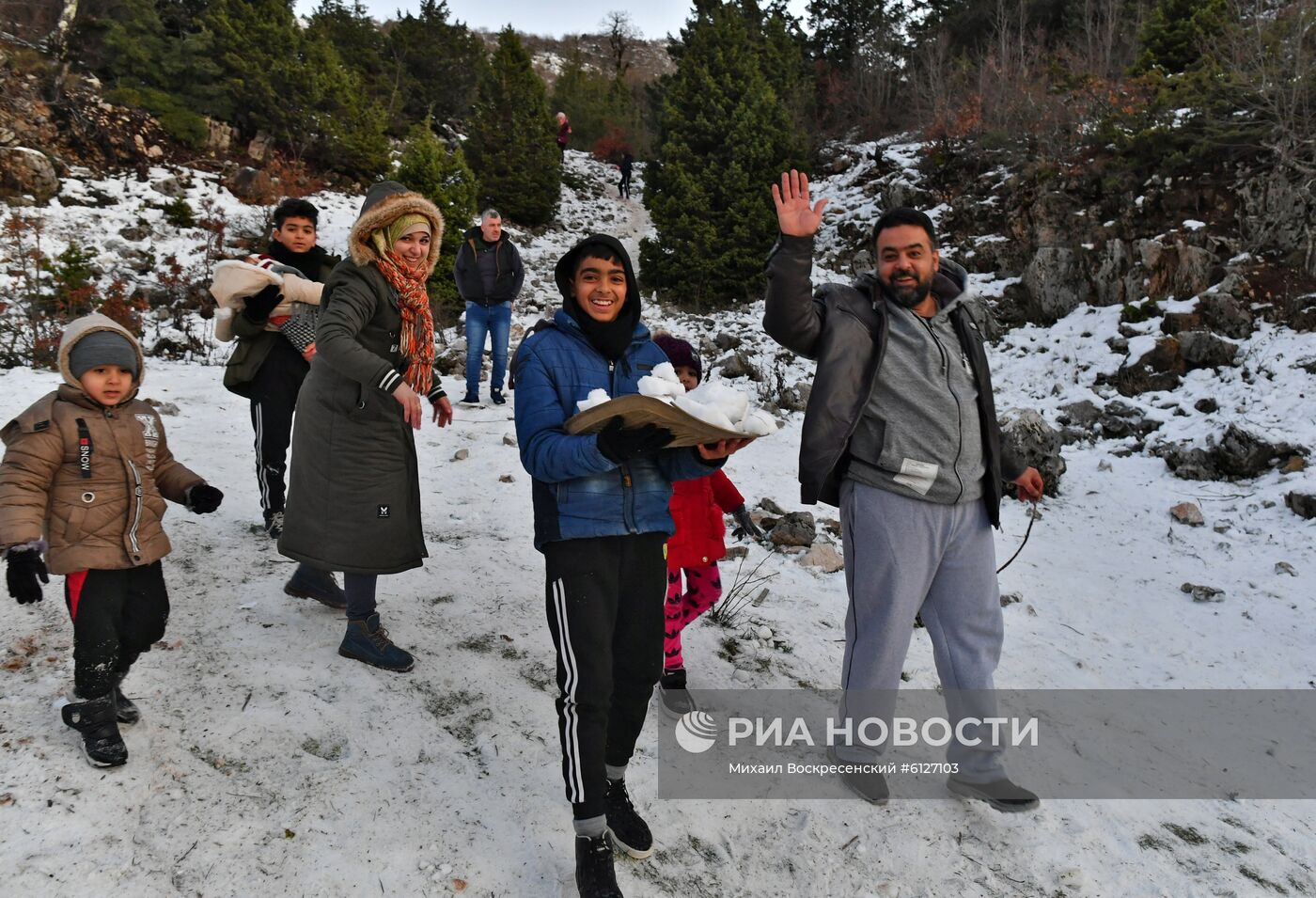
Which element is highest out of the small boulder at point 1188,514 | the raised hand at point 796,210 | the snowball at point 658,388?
the raised hand at point 796,210

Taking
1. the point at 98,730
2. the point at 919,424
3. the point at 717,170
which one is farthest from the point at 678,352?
the point at 717,170

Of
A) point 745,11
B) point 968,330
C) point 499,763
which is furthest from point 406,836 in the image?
point 745,11

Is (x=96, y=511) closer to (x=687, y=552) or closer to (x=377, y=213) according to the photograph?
(x=377, y=213)

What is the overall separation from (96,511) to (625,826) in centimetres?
210

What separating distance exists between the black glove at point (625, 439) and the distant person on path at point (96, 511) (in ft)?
5.38

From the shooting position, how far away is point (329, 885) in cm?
198

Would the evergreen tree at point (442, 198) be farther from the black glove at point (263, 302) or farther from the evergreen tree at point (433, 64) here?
the evergreen tree at point (433, 64)

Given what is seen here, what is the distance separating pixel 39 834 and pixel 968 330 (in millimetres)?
3569

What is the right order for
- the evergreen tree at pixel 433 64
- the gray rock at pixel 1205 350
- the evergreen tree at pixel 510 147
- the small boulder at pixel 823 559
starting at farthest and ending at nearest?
the evergreen tree at pixel 433 64
the evergreen tree at pixel 510 147
the gray rock at pixel 1205 350
the small boulder at pixel 823 559

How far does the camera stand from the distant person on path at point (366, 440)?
2875 mm

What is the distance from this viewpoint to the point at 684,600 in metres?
3.38

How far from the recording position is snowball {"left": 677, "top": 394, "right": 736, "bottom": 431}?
71.9 inches

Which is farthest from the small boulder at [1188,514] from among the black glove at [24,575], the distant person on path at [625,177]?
the distant person on path at [625,177]

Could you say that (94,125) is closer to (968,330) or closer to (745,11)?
(745,11)
